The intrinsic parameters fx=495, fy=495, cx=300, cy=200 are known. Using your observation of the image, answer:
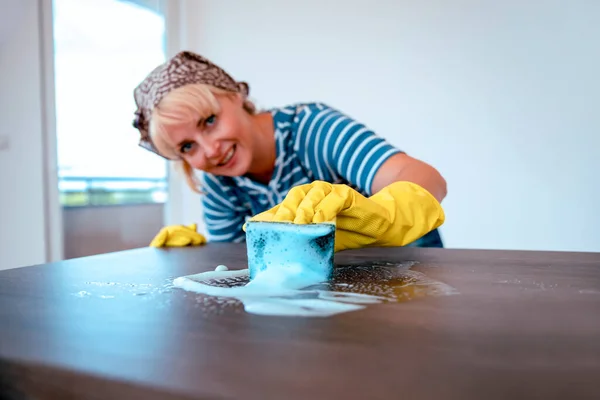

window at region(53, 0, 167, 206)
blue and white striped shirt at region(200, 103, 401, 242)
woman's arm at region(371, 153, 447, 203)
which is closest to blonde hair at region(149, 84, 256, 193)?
blue and white striped shirt at region(200, 103, 401, 242)

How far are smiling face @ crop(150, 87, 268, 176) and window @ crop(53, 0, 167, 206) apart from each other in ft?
3.90

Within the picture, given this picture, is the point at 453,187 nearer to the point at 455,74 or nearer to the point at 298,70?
the point at 455,74

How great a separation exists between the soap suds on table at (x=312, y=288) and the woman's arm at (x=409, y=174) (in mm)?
319

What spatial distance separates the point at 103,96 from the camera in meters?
2.45

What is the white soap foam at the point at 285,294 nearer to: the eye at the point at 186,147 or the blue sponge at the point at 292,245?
the blue sponge at the point at 292,245

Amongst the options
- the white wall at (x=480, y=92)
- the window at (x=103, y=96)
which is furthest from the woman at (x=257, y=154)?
the window at (x=103, y=96)

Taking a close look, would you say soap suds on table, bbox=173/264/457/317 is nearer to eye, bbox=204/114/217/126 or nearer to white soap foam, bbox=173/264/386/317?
white soap foam, bbox=173/264/386/317

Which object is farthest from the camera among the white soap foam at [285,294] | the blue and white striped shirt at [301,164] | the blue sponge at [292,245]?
the blue and white striped shirt at [301,164]

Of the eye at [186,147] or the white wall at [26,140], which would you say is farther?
the white wall at [26,140]

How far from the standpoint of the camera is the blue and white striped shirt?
1.00 metres

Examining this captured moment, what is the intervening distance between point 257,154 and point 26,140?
1.42 metres

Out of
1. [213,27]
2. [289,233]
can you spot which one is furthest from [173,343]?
[213,27]

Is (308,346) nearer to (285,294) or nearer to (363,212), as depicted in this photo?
(285,294)

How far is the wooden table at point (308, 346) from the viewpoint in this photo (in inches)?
10.2
